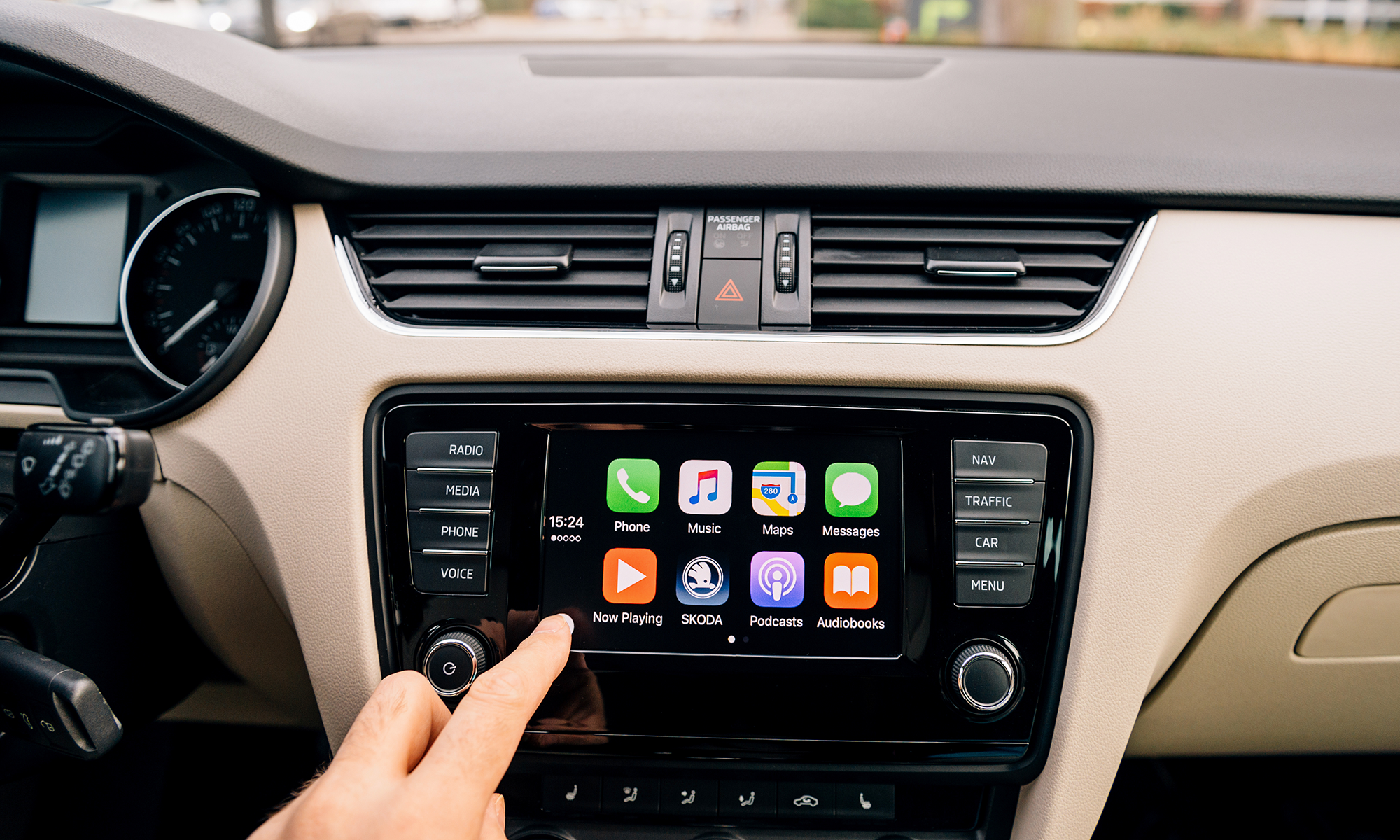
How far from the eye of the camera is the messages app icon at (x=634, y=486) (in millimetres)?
1069

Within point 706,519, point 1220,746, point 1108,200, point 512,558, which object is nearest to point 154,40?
point 512,558

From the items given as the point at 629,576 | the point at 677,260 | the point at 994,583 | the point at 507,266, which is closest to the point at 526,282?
the point at 507,266

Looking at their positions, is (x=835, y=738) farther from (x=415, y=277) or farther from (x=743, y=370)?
(x=415, y=277)

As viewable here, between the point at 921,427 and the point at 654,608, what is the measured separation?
421mm

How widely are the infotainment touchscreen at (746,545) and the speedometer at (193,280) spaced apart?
67 centimetres

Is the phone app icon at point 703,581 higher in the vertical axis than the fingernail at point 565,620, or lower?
higher

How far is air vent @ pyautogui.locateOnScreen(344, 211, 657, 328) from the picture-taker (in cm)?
108

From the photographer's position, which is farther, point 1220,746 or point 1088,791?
point 1220,746

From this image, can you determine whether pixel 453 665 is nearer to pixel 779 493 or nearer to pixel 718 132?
pixel 779 493

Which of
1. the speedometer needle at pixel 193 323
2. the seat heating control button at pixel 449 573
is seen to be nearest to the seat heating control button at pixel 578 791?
the seat heating control button at pixel 449 573

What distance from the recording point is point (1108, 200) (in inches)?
42.7

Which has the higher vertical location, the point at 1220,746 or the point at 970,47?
the point at 970,47

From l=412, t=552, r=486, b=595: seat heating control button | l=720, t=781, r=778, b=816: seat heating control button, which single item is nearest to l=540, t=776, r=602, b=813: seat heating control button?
l=720, t=781, r=778, b=816: seat heating control button

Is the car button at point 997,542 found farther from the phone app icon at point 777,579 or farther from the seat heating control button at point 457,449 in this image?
the seat heating control button at point 457,449
